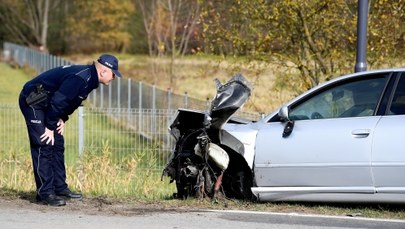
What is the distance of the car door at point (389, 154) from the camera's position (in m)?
7.00

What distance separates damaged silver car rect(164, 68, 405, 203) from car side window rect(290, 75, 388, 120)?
0.01 m

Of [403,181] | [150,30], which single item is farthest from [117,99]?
[403,181]

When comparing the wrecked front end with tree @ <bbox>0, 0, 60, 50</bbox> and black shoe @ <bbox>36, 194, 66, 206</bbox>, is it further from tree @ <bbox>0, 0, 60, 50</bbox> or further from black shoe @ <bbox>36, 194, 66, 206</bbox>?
tree @ <bbox>0, 0, 60, 50</bbox>

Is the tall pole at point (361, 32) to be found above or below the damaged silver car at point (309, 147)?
above

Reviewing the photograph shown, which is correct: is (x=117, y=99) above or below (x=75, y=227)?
above

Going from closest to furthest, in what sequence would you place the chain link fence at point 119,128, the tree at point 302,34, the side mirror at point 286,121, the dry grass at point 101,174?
the side mirror at point 286,121 → the dry grass at point 101,174 → the chain link fence at point 119,128 → the tree at point 302,34

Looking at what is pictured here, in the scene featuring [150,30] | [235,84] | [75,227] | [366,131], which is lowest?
[75,227]

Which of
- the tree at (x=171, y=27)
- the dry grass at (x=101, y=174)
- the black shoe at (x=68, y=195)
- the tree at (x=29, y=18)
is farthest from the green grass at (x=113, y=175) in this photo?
the tree at (x=29, y=18)

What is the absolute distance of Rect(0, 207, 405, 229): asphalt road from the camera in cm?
678

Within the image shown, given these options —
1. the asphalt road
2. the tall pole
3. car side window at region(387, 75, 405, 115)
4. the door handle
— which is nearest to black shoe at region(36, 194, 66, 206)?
the asphalt road

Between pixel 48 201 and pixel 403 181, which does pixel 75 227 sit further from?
pixel 403 181

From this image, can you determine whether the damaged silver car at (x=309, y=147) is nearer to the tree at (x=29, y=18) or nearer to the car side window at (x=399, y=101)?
the car side window at (x=399, y=101)

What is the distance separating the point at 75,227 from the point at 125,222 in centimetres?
49

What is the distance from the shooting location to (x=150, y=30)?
96.5ft
